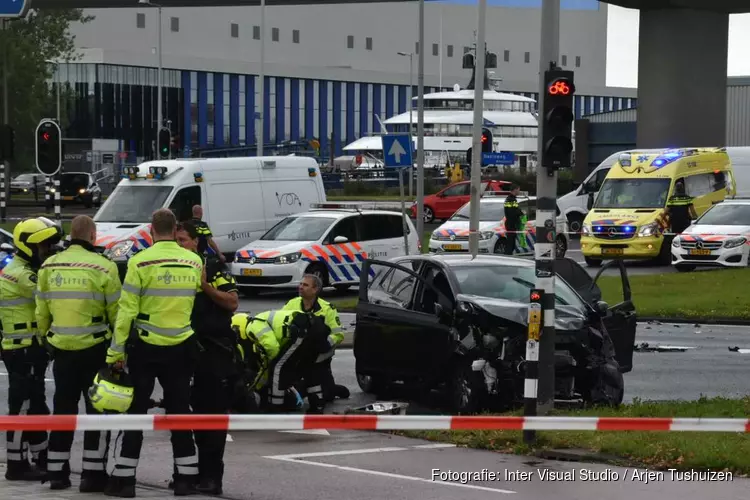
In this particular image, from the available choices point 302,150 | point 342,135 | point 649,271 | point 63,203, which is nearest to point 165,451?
point 649,271

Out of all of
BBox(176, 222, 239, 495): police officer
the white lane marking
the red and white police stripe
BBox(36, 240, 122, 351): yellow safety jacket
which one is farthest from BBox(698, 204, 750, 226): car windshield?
BBox(36, 240, 122, 351): yellow safety jacket

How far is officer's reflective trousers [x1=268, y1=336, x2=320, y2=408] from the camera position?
13.0 m

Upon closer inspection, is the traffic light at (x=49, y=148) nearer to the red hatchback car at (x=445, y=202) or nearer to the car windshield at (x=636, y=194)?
the car windshield at (x=636, y=194)

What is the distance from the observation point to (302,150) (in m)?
94.9

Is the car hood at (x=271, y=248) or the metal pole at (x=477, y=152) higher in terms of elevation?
the metal pole at (x=477, y=152)

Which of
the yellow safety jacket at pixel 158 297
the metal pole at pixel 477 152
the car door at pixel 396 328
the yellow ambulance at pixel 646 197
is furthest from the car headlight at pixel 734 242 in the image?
the yellow safety jacket at pixel 158 297

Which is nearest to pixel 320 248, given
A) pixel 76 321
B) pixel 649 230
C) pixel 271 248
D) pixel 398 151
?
pixel 271 248

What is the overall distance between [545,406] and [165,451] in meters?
3.18

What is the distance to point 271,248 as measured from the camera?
26.6m

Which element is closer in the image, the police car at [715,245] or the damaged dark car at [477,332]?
the damaged dark car at [477,332]

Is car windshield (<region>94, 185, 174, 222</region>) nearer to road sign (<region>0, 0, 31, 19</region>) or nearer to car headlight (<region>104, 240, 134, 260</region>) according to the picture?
car headlight (<region>104, 240, 134, 260</region>)

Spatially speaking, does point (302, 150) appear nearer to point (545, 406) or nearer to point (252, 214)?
point (252, 214)

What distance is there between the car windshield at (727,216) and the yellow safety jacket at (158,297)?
2403cm

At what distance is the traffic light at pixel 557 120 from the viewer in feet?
38.9
